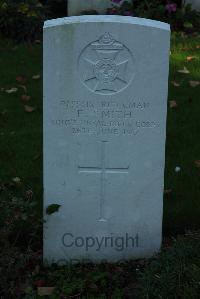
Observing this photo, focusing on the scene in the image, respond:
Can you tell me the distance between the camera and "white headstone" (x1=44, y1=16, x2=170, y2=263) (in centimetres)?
383

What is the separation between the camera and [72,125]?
3961mm

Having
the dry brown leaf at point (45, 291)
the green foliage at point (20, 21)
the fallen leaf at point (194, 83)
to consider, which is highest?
the green foliage at point (20, 21)

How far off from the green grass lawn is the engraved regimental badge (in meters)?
1.14

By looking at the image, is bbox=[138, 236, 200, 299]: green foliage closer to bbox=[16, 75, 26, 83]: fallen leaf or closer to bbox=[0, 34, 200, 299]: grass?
bbox=[0, 34, 200, 299]: grass

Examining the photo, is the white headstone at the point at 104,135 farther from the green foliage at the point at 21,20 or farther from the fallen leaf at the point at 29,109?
the green foliage at the point at 21,20

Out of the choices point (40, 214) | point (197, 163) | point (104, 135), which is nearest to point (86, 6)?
point (197, 163)

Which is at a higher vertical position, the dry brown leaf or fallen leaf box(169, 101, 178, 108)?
fallen leaf box(169, 101, 178, 108)

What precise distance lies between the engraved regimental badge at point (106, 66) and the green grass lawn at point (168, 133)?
1.14 meters

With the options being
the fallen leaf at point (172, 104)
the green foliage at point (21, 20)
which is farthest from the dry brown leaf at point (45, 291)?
the green foliage at point (21, 20)

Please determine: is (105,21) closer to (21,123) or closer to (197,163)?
(197,163)

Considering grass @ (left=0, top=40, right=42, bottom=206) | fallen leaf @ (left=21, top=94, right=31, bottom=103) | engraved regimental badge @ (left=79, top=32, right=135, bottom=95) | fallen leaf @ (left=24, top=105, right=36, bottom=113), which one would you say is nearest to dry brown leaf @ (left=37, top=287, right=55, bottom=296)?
grass @ (left=0, top=40, right=42, bottom=206)

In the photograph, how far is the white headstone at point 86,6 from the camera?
9.71 metres

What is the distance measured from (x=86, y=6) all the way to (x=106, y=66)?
6.08 meters

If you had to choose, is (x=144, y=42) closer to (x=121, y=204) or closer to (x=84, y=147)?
(x=84, y=147)
